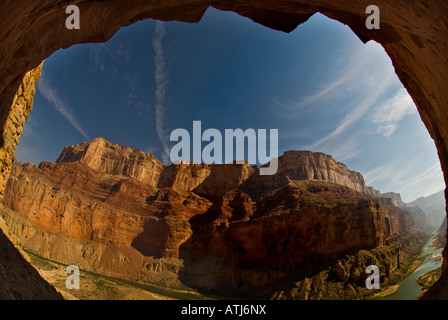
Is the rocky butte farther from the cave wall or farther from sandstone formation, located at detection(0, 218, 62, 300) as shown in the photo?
sandstone formation, located at detection(0, 218, 62, 300)

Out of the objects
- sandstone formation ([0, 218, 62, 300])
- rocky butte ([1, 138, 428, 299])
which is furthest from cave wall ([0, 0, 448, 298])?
rocky butte ([1, 138, 428, 299])

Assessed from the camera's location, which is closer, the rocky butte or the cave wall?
the cave wall

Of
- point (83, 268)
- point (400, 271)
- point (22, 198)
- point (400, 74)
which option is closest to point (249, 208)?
point (400, 271)

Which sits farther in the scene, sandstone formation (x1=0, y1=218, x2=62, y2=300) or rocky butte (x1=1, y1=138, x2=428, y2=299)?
rocky butte (x1=1, y1=138, x2=428, y2=299)

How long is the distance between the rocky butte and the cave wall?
1332 inches

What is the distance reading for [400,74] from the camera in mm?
8125

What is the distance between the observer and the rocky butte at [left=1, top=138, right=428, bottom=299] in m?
39.5

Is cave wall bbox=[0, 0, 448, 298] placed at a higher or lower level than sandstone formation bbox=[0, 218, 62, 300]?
higher

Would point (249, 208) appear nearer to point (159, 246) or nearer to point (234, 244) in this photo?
point (234, 244)

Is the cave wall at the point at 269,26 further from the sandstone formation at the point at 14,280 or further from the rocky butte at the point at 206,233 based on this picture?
the rocky butte at the point at 206,233

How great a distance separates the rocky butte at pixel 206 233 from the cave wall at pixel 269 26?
1332 inches

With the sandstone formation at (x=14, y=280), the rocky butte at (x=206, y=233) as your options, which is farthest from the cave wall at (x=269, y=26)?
the rocky butte at (x=206, y=233)

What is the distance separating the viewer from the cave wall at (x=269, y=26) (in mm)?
3900

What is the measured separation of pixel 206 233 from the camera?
63.0 m
